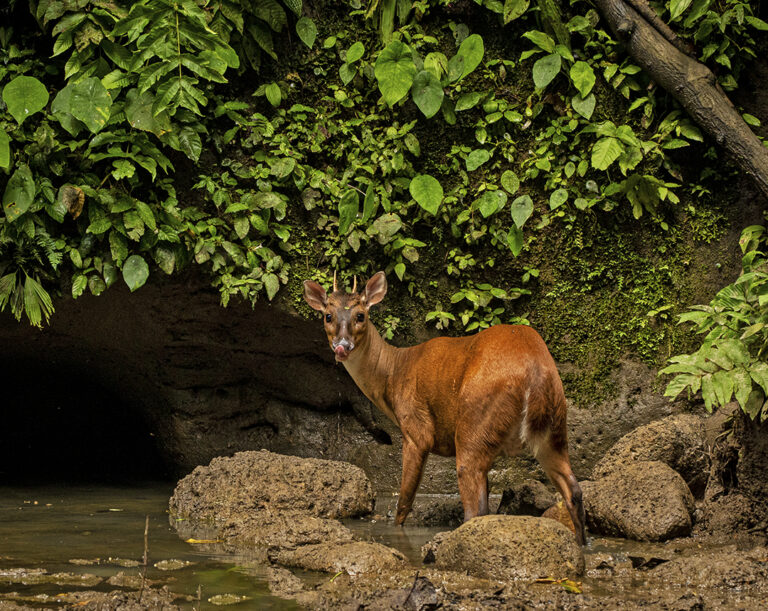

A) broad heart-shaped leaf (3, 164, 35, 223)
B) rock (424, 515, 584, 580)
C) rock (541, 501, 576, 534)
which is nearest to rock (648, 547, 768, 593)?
rock (424, 515, 584, 580)

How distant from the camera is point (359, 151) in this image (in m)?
8.79

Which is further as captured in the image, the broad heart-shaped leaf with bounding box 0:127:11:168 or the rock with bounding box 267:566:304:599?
the broad heart-shaped leaf with bounding box 0:127:11:168

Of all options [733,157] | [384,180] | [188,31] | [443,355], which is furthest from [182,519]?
[733,157]

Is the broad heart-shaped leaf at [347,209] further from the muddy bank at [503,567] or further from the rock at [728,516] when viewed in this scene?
the rock at [728,516]

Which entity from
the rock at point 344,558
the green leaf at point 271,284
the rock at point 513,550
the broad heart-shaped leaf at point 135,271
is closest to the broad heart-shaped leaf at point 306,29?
the green leaf at point 271,284

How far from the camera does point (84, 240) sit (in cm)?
833

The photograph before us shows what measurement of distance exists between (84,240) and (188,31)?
217 centimetres

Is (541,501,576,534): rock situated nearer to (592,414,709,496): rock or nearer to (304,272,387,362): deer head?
(592,414,709,496): rock

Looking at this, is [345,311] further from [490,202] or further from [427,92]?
[427,92]

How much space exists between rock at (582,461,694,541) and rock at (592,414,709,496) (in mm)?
279

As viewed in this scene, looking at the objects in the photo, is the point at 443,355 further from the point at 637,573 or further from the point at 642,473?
the point at 637,573

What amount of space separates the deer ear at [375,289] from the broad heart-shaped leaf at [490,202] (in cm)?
135

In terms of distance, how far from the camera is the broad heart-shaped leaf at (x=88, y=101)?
791 centimetres

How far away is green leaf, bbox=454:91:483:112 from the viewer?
8594mm
